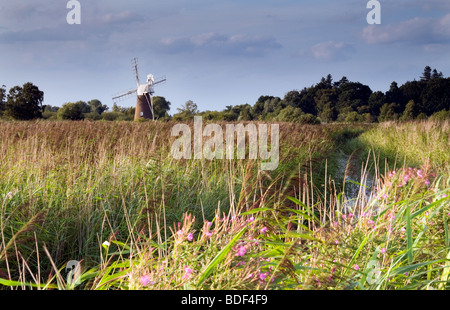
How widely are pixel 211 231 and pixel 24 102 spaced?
30.6 m

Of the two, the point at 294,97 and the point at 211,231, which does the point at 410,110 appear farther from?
the point at 211,231

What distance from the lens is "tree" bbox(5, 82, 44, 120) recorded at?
28.0 metres

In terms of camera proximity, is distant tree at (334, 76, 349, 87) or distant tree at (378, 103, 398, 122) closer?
distant tree at (378, 103, 398, 122)

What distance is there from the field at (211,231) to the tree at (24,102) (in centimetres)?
2562

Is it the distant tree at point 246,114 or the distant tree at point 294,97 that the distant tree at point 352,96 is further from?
the distant tree at point 246,114

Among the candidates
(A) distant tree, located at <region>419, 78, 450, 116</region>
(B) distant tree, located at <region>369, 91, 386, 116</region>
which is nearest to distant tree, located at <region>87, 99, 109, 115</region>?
(B) distant tree, located at <region>369, 91, 386, 116</region>

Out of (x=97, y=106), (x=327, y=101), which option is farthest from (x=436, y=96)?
(x=97, y=106)

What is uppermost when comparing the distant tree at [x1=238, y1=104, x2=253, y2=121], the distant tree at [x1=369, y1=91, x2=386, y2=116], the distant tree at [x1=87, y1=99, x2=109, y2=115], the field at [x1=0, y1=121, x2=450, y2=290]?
the distant tree at [x1=87, y1=99, x2=109, y2=115]

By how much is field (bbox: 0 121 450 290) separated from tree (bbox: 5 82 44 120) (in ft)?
84.1

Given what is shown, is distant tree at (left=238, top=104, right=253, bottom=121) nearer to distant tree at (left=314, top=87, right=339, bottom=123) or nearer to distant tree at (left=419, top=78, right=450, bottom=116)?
distant tree at (left=314, top=87, right=339, bottom=123)

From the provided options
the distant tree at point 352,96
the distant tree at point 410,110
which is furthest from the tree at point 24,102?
the distant tree at point 410,110
